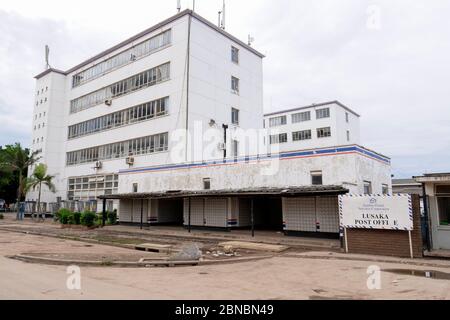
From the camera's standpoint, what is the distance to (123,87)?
37781 millimetres

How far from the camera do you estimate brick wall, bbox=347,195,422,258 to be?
13.4 metres

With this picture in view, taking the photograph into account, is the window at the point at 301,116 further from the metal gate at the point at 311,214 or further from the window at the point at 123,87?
the metal gate at the point at 311,214

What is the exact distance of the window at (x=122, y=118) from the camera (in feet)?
108

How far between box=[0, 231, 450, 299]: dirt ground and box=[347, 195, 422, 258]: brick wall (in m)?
2.31

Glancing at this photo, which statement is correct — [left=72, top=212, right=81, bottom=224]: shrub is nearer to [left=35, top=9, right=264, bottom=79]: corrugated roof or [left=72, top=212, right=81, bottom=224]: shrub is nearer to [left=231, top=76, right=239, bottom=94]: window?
[left=231, top=76, right=239, bottom=94]: window

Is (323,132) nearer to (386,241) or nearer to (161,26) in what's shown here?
(161,26)

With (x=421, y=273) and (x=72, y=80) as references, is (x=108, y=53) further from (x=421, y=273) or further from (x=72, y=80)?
(x=421, y=273)

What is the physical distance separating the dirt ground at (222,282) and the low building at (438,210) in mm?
3925

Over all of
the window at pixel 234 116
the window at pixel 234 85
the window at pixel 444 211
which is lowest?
the window at pixel 444 211

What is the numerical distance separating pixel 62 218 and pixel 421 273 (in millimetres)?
27878

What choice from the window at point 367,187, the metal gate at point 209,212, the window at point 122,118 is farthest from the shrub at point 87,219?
the window at point 367,187

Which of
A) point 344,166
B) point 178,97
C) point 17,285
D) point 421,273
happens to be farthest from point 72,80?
point 421,273

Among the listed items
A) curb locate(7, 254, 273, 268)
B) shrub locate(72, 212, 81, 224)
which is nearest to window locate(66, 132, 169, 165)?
shrub locate(72, 212, 81, 224)

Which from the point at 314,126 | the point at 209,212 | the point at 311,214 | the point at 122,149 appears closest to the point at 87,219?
the point at 122,149
